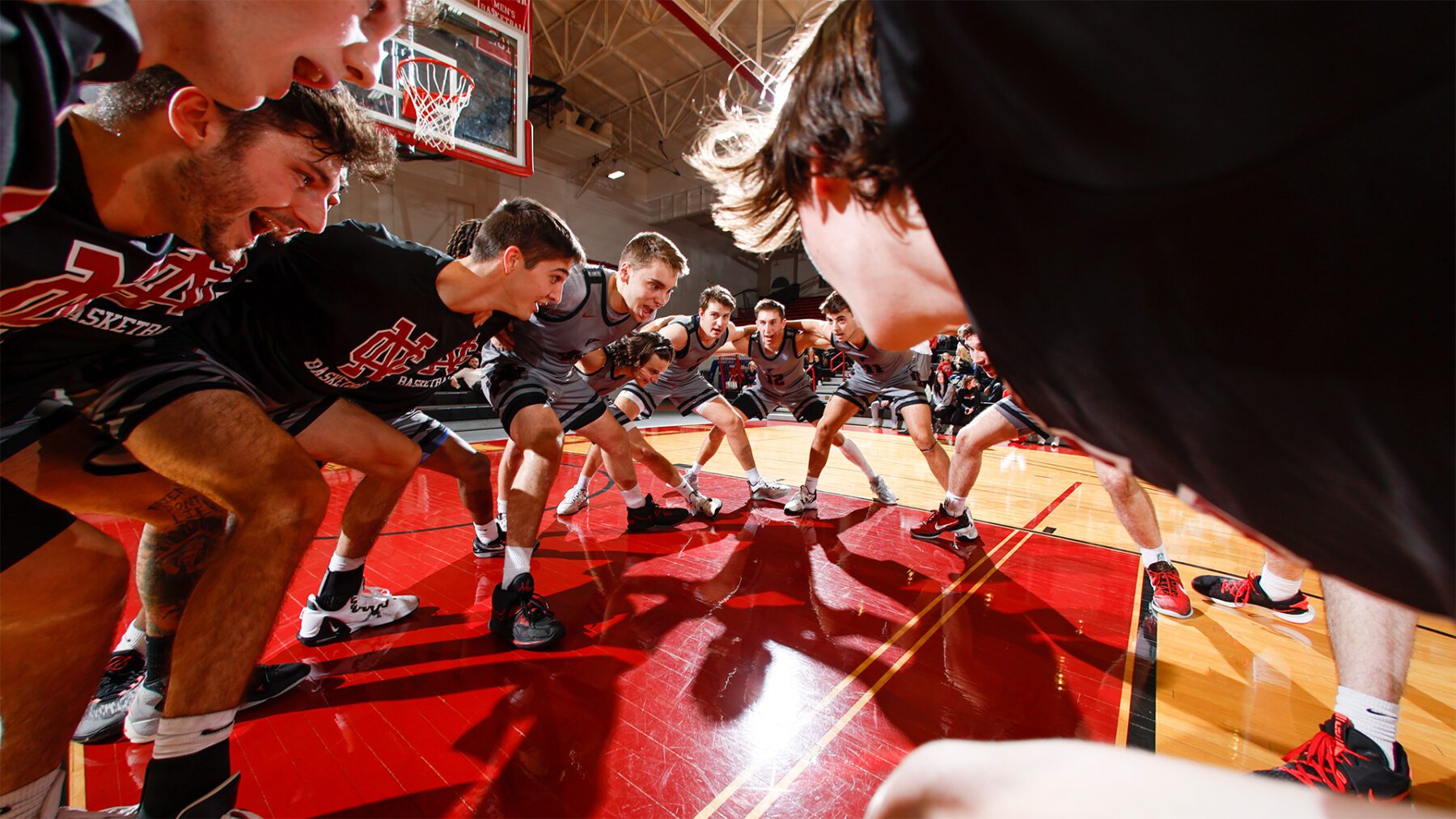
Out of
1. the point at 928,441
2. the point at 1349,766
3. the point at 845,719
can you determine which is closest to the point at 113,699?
the point at 845,719

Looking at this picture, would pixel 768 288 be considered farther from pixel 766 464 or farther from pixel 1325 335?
pixel 1325 335

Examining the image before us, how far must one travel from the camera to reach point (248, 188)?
1.30 meters

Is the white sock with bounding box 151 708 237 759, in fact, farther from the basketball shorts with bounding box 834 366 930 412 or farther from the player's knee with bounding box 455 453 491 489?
the basketball shorts with bounding box 834 366 930 412

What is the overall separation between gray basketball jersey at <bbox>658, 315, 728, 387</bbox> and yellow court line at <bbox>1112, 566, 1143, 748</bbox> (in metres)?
3.13

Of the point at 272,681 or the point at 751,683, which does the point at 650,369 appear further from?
the point at 272,681

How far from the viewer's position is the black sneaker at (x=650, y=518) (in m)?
3.37

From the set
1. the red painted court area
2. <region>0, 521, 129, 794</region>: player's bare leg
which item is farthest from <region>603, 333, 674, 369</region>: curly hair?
<region>0, 521, 129, 794</region>: player's bare leg

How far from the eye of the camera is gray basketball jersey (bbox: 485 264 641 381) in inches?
118

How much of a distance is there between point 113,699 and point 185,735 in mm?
918

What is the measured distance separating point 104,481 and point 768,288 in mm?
20322

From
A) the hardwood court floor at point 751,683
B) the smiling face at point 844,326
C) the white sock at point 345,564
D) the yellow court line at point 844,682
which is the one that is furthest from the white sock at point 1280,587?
the white sock at point 345,564

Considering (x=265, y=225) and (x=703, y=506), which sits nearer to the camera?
(x=265, y=225)

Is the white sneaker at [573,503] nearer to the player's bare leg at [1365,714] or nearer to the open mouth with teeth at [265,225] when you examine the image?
the open mouth with teeth at [265,225]

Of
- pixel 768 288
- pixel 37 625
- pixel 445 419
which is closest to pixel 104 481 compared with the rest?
pixel 37 625
